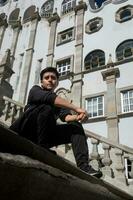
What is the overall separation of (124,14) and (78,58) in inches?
186

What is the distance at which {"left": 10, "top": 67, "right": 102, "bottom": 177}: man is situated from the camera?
3615 millimetres

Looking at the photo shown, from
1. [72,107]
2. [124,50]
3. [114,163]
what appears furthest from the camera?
[124,50]

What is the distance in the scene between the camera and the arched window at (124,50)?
61.6 feet

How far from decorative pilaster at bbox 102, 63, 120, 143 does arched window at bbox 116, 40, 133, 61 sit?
1.01 meters

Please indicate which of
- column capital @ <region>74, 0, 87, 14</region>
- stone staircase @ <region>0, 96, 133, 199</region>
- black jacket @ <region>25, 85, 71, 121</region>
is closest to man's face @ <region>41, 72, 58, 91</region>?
black jacket @ <region>25, 85, 71, 121</region>

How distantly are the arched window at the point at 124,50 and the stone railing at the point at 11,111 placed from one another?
11.1 meters

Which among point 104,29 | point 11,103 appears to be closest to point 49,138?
point 11,103

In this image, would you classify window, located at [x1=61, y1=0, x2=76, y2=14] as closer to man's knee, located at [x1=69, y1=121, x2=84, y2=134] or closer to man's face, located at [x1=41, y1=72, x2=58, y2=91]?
man's face, located at [x1=41, y1=72, x2=58, y2=91]

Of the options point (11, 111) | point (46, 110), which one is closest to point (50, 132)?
point (46, 110)

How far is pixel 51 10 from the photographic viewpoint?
85.8 ft

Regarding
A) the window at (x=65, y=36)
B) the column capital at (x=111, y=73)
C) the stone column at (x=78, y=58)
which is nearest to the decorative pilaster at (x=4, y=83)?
the stone column at (x=78, y=58)

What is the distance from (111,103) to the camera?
17250 millimetres

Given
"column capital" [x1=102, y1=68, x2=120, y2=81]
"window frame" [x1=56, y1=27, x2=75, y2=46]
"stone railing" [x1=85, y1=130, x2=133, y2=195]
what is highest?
"window frame" [x1=56, y1=27, x2=75, y2=46]

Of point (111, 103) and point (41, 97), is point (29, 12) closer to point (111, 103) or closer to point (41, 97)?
point (111, 103)
